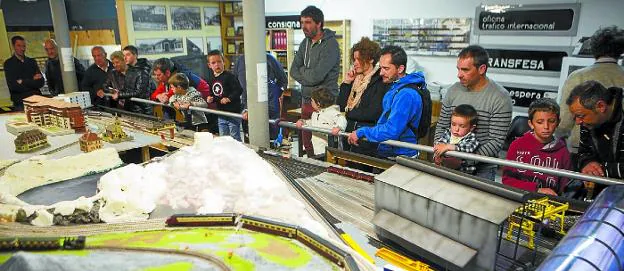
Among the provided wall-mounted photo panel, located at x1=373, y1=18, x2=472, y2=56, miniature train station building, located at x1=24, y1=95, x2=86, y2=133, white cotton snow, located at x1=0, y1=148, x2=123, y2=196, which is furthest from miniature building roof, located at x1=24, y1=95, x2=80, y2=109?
wall-mounted photo panel, located at x1=373, y1=18, x2=472, y2=56

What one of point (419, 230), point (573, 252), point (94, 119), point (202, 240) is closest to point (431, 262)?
point (419, 230)

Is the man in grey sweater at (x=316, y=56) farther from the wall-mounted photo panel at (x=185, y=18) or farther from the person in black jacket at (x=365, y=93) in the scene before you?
the wall-mounted photo panel at (x=185, y=18)

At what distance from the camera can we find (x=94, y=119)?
5.20 m

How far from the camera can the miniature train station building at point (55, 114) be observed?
4.40m

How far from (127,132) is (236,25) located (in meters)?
7.37

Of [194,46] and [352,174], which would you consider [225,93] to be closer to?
[352,174]

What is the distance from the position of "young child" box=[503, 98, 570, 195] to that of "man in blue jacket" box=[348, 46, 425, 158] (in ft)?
2.44

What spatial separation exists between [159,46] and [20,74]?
3.47 meters

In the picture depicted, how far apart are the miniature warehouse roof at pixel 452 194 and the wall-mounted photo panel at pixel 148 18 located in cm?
892

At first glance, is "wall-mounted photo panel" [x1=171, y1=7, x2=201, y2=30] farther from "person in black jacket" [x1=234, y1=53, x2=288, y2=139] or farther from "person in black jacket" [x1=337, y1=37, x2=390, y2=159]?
"person in black jacket" [x1=337, y1=37, x2=390, y2=159]

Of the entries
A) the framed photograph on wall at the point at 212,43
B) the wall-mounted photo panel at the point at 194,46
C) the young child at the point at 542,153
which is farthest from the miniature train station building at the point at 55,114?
the framed photograph on wall at the point at 212,43

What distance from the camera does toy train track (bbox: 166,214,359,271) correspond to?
1.81 m

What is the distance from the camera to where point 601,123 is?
112 inches

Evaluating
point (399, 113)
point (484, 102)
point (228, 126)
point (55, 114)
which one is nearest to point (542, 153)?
point (484, 102)
